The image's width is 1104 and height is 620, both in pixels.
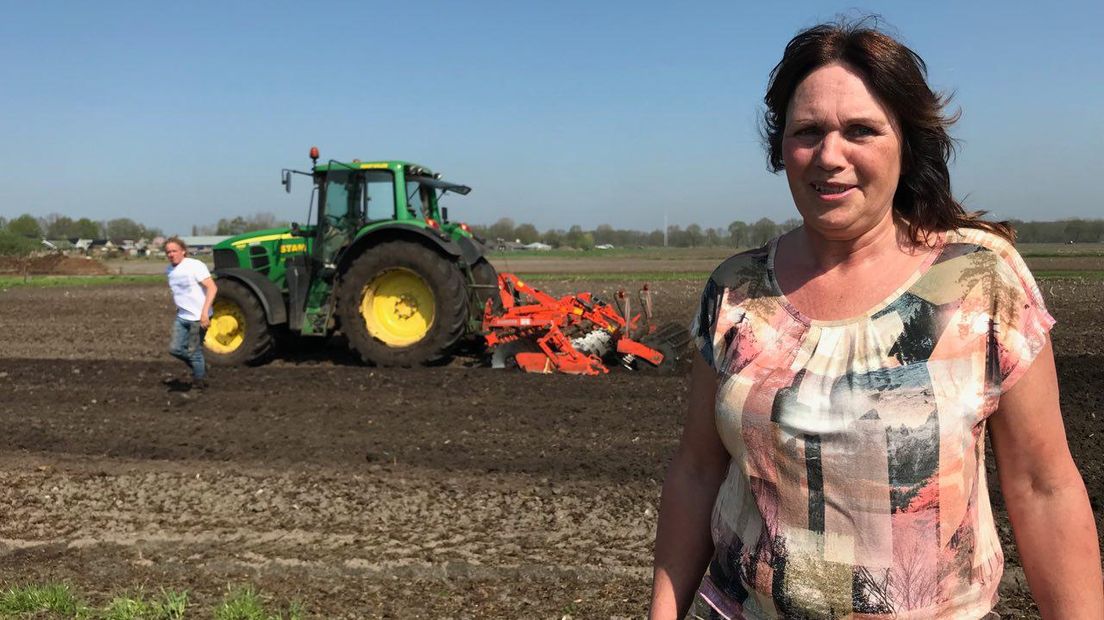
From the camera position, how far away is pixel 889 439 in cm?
124

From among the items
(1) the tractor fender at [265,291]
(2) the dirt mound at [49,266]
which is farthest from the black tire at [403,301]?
(2) the dirt mound at [49,266]

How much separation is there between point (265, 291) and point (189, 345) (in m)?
1.72

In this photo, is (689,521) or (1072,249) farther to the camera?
(1072,249)

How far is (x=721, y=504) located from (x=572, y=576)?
8.17 feet

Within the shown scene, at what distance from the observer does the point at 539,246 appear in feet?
241

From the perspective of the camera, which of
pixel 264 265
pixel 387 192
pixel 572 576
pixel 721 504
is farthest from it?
pixel 264 265

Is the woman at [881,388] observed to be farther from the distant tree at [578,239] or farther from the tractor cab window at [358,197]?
the distant tree at [578,239]

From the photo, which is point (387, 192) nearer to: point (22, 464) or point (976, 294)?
point (22, 464)

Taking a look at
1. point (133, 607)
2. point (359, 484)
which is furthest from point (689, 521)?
point (359, 484)

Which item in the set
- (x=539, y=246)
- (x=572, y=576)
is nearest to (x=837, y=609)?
(x=572, y=576)

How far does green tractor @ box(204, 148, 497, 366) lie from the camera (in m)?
9.15

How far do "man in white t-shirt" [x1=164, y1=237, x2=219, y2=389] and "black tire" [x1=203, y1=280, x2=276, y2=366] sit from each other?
1.45m

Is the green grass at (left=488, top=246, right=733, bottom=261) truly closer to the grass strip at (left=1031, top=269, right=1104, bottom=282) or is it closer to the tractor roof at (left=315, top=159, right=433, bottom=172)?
the grass strip at (left=1031, top=269, right=1104, bottom=282)

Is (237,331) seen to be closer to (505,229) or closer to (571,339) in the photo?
(571,339)
